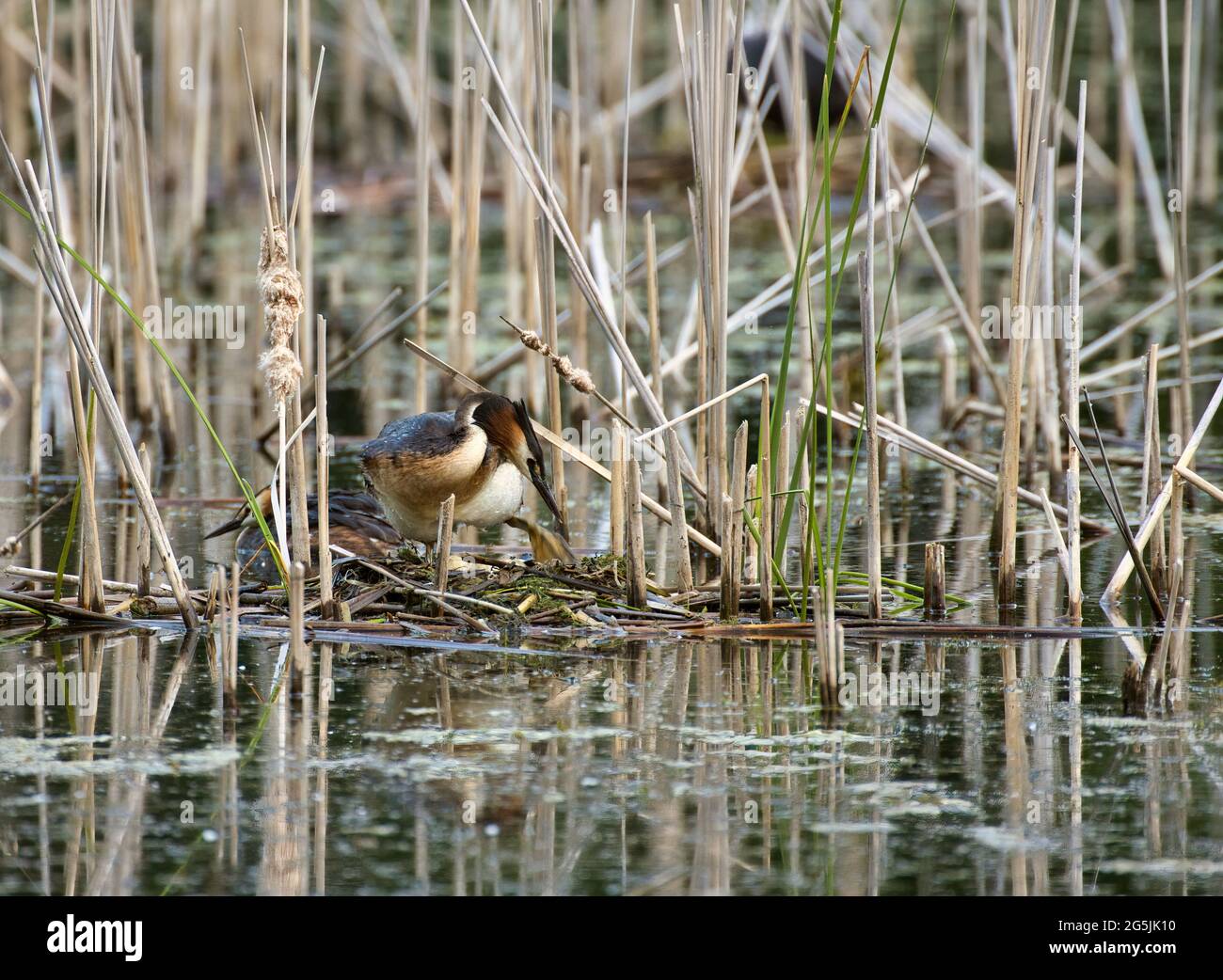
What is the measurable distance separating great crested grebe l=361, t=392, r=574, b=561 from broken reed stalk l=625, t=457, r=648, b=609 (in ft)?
1.47

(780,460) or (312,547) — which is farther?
(312,547)

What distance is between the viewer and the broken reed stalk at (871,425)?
4520 millimetres

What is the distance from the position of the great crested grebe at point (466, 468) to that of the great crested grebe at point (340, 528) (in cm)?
40

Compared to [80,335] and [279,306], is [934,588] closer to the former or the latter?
[279,306]

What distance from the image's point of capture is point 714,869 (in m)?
3.39

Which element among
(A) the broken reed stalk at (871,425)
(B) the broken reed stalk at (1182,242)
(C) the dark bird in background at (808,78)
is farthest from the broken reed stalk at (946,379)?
(C) the dark bird in background at (808,78)

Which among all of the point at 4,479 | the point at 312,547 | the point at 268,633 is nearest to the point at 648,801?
the point at 268,633

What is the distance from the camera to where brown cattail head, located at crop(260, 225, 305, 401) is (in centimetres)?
467

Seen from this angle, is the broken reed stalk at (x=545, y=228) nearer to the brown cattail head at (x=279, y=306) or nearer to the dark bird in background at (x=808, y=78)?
the brown cattail head at (x=279, y=306)

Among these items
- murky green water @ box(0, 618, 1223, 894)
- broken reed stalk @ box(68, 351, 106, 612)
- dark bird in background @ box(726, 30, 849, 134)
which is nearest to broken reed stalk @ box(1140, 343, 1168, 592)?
murky green water @ box(0, 618, 1223, 894)

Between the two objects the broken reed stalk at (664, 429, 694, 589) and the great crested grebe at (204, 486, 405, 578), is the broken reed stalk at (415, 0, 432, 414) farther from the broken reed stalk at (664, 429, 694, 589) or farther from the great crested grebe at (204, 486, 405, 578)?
the broken reed stalk at (664, 429, 694, 589)

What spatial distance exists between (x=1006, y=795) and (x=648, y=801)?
812 mm

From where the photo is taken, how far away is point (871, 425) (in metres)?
4.68
